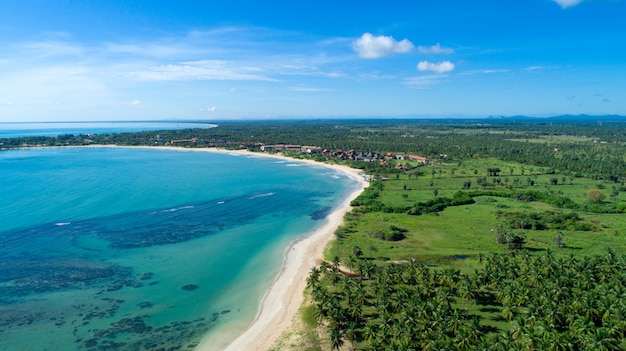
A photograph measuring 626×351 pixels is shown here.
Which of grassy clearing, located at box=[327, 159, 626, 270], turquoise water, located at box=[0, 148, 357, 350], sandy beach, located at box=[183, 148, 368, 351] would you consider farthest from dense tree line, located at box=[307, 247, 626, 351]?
turquoise water, located at box=[0, 148, 357, 350]

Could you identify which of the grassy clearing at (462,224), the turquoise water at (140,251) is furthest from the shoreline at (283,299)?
the grassy clearing at (462,224)

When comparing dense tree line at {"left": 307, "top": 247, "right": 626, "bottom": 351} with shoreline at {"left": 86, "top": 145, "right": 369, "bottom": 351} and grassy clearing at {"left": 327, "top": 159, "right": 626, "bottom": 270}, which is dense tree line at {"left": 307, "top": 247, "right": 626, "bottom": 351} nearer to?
shoreline at {"left": 86, "top": 145, "right": 369, "bottom": 351}

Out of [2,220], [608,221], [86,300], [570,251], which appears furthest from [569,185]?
[2,220]

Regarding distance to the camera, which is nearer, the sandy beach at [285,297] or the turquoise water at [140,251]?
the sandy beach at [285,297]

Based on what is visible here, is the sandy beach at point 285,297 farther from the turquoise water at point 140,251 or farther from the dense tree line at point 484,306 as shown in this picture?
the dense tree line at point 484,306

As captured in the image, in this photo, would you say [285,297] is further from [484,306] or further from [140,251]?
[140,251]

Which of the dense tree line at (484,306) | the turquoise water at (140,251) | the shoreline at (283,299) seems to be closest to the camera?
the dense tree line at (484,306)
